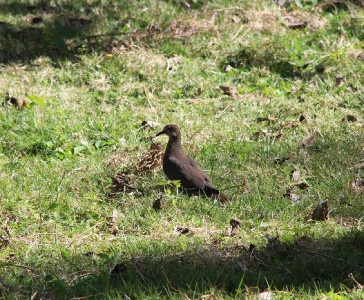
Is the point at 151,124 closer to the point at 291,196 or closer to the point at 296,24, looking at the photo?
the point at 291,196

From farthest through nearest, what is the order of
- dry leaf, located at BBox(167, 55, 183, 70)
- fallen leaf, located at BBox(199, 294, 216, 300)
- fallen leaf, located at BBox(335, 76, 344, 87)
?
dry leaf, located at BBox(167, 55, 183, 70) → fallen leaf, located at BBox(335, 76, 344, 87) → fallen leaf, located at BBox(199, 294, 216, 300)

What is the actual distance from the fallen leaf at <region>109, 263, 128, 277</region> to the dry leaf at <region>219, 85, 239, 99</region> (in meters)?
3.88

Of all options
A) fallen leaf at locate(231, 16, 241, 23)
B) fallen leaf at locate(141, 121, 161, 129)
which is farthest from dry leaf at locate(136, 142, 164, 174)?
fallen leaf at locate(231, 16, 241, 23)

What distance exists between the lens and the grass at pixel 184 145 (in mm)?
4641

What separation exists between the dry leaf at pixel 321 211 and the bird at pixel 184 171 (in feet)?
2.56

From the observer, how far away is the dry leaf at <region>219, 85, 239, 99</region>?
26.6 ft

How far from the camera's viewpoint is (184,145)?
6.97 metres

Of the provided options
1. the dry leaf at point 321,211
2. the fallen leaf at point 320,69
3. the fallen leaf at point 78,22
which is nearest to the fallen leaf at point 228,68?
the fallen leaf at point 320,69

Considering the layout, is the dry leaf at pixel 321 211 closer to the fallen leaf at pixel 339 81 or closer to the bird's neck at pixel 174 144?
the bird's neck at pixel 174 144

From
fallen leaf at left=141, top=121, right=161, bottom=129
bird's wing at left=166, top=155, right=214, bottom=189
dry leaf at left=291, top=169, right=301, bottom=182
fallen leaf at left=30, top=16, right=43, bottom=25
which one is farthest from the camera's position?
fallen leaf at left=30, top=16, right=43, bottom=25

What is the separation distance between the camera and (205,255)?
4.85 meters

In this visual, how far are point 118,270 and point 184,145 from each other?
259 cm

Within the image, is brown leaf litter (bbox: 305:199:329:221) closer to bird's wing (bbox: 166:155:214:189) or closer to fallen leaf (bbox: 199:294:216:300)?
bird's wing (bbox: 166:155:214:189)

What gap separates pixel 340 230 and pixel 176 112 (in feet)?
9.85
